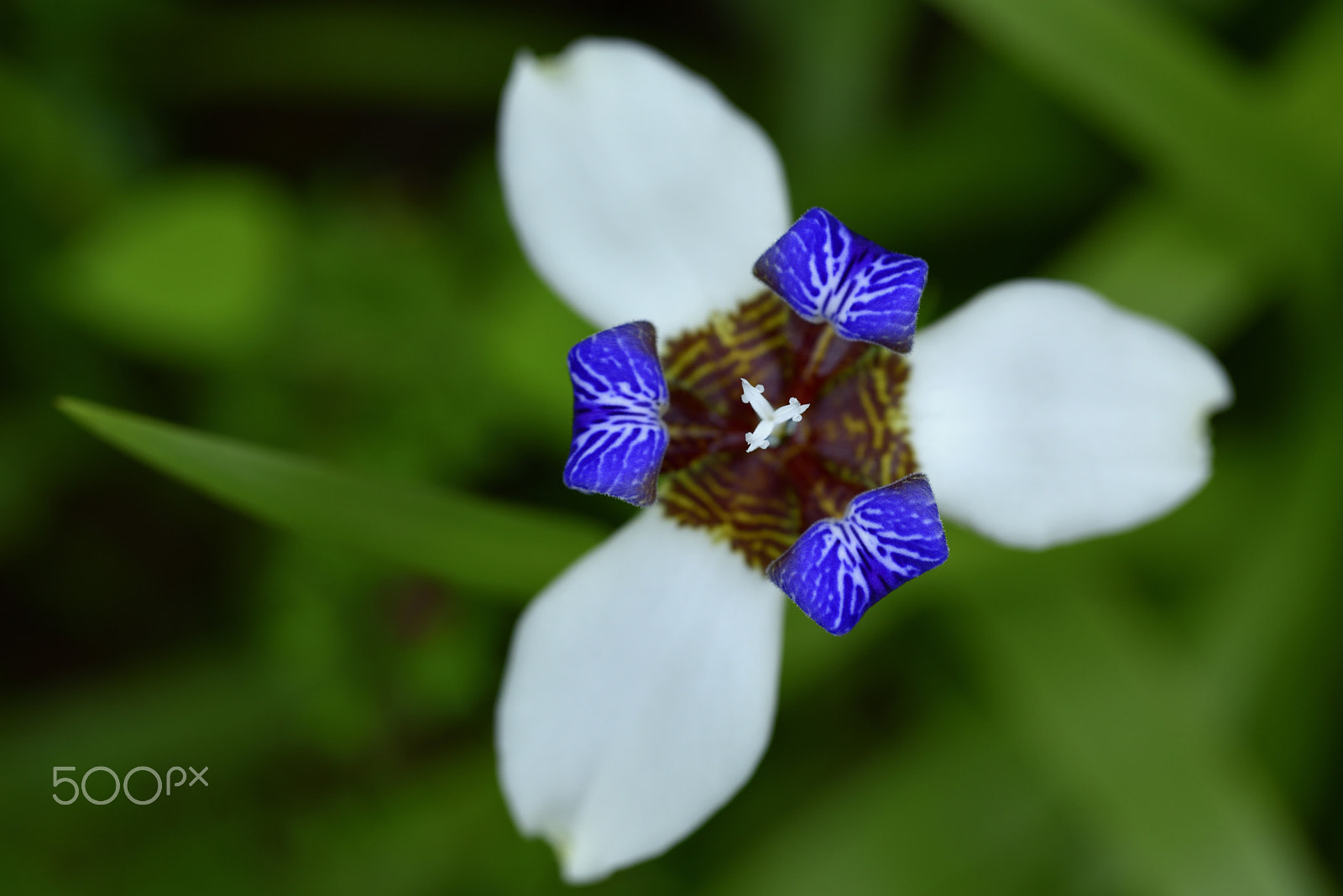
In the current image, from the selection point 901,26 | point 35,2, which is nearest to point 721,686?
point 901,26

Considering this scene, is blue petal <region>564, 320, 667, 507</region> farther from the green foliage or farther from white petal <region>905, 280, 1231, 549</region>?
the green foliage

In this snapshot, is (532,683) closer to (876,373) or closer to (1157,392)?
(876,373)

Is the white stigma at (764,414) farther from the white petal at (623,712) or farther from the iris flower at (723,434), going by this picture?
the white petal at (623,712)

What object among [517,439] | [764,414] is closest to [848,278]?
A: [764,414]

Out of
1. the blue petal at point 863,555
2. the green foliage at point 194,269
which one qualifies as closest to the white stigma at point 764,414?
the blue petal at point 863,555

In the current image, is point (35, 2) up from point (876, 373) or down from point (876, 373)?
down

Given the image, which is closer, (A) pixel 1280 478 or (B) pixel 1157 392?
(B) pixel 1157 392

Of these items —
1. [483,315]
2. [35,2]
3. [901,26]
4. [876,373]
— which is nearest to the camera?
[876,373]
